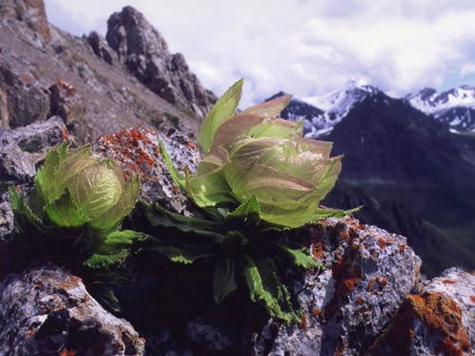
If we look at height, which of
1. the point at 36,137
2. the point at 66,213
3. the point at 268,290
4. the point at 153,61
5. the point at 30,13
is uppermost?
the point at 153,61

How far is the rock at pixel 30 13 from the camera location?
5262 centimetres

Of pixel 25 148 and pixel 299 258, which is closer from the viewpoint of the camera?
pixel 299 258

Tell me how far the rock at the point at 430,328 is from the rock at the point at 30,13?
Result: 54551mm

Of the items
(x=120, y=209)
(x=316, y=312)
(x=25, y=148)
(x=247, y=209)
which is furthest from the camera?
(x=25, y=148)

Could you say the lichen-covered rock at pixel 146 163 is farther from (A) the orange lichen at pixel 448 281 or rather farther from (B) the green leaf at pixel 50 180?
(A) the orange lichen at pixel 448 281

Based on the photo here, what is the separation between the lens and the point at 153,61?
90562 mm

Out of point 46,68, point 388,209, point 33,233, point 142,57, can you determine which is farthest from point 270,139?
point 388,209

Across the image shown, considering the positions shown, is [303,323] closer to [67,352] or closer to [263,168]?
[263,168]

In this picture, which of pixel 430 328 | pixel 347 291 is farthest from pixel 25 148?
pixel 430 328

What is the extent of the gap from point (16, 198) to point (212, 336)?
→ 1.49 m

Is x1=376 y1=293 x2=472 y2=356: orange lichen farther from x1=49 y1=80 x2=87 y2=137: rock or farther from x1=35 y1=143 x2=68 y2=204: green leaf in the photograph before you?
x1=49 y1=80 x2=87 y2=137: rock

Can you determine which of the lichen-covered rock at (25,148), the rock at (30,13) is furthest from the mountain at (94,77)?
the lichen-covered rock at (25,148)

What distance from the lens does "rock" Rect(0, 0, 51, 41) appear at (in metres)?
52.6

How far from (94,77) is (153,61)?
2838cm
